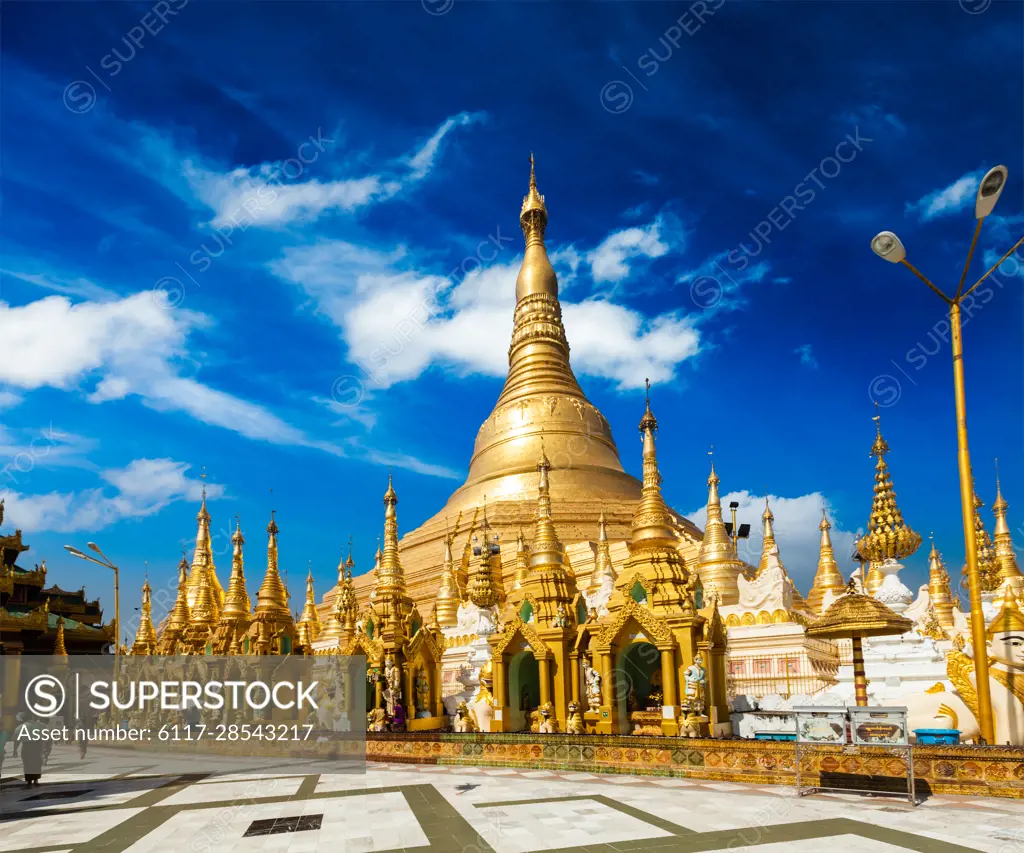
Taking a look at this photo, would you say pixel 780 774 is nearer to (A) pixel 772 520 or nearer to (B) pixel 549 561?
(B) pixel 549 561

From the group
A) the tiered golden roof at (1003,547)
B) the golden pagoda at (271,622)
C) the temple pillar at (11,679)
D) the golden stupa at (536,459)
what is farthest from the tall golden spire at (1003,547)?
the temple pillar at (11,679)

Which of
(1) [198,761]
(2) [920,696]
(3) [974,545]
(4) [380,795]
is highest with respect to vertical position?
(3) [974,545]

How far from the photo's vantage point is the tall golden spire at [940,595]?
28.5 m

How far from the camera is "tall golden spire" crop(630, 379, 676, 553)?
20.5 meters

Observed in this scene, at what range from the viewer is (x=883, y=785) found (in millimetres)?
11742

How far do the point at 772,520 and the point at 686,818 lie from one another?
26.8 m

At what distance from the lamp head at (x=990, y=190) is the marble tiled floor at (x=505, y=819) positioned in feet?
28.2

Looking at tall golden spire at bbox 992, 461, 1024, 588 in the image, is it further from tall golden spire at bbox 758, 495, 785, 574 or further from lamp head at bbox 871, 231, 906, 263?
lamp head at bbox 871, 231, 906, 263

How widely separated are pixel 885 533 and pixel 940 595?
632cm

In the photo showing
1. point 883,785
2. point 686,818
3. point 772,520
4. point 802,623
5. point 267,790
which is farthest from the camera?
point 772,520

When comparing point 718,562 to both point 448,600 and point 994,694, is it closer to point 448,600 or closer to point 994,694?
point 448,600

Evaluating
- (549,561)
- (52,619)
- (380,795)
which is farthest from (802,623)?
(52,619)

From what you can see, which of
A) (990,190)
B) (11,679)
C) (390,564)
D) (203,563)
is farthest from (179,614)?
(990,190)

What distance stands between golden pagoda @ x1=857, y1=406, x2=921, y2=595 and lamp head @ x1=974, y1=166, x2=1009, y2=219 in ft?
56.0
